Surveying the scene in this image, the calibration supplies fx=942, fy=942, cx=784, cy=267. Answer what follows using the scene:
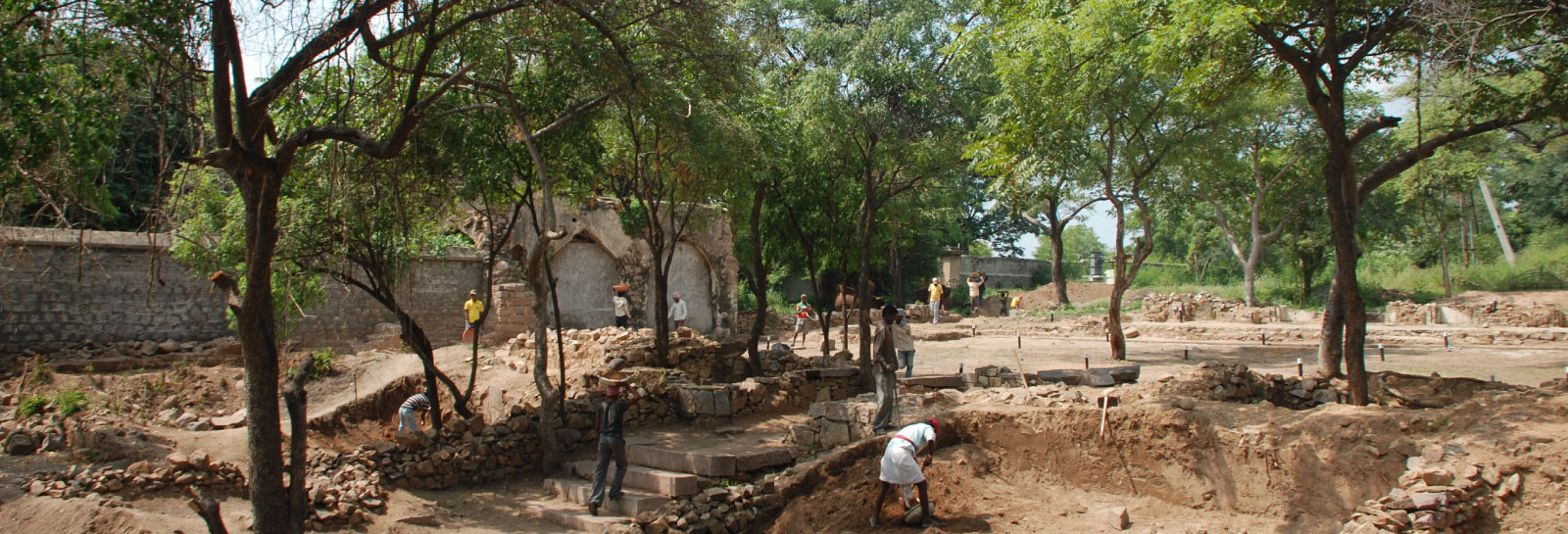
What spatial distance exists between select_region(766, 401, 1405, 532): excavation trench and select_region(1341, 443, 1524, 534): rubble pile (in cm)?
59

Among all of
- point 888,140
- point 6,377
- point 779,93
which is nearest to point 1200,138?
point 888,140

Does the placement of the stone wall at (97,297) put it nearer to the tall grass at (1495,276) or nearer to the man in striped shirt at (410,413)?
the man in striped shirt at (410,413)

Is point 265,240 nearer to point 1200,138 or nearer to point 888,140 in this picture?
point 888,140

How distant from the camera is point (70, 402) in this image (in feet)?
40.3

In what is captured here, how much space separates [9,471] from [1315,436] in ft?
41.4

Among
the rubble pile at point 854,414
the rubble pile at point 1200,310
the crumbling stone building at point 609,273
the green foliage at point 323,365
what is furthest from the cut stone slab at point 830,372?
the rubble pile at point 1200,310

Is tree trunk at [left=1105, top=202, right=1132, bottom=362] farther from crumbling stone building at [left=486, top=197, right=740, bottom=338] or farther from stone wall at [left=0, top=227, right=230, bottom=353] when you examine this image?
stone wall at [left=0, top=227, right=230, bottom=353]

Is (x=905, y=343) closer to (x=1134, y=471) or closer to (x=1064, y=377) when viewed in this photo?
(x=1064, y=377)

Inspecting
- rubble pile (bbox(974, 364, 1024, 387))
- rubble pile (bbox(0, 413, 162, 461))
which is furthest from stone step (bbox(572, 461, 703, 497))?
rubble pile (bbox(974, 364, 1024, 387))

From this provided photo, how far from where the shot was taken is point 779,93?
17500mm

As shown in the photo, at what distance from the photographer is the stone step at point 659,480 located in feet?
32.3

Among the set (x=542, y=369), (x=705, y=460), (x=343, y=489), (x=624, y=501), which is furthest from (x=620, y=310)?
(x=343, y=489)

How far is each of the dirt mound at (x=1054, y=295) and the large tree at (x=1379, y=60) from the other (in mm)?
22029

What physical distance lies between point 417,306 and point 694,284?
776 cm
